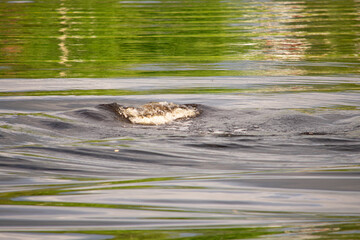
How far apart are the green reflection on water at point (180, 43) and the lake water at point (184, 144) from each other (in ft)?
0.22

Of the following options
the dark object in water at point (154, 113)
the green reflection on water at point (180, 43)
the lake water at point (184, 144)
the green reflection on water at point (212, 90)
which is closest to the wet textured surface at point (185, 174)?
the lake water at point (184, 144)

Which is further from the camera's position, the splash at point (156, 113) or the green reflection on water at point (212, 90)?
the green reflection on water at point (212, 90)

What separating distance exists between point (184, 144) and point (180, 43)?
9489 mm

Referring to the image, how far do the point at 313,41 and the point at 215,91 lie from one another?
6509 millimetres

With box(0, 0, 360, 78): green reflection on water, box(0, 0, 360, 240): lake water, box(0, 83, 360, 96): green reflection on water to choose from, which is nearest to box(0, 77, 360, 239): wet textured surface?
box(0, 0, 360, 240): lake water

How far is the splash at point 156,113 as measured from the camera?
7.03 m

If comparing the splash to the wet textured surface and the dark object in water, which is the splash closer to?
the dark object in water

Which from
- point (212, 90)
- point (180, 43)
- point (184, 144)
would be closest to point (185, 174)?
point (184, 144)

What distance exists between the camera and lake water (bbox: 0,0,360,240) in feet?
12.2

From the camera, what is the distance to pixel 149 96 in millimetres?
9180

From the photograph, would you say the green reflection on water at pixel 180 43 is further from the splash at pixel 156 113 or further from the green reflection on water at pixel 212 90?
the splash at pixel 156 113

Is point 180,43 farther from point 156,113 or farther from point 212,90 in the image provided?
point 156,113

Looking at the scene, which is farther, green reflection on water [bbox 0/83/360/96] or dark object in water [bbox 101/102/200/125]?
green reflection on water [bbox 0/83/360/96]

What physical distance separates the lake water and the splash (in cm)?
15
